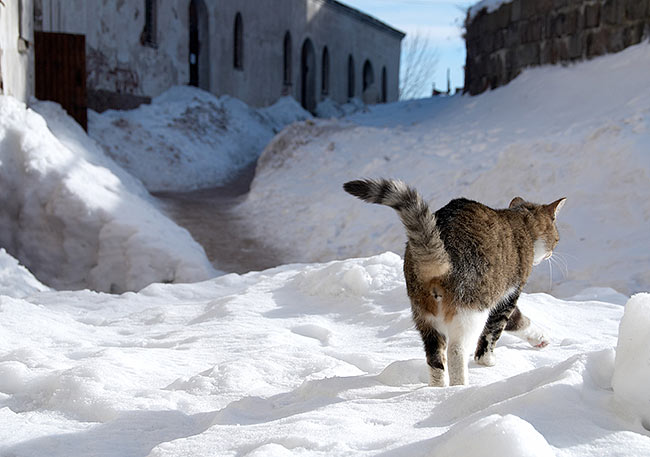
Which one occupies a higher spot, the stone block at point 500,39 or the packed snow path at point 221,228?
the stone block at point 500,39

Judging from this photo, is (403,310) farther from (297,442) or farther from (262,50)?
(262,50)

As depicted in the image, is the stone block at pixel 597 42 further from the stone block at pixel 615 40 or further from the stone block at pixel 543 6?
the stone block at pixel 543 6

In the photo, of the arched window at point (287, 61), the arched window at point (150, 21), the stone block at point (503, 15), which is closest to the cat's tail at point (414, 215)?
the stone block at point (503, 15)

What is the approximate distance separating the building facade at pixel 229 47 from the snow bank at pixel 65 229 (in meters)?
5.94

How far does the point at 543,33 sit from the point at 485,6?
2.03 meters

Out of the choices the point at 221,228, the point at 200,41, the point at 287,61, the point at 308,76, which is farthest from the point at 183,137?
the point at 308,76

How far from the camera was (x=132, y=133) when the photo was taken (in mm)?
14336

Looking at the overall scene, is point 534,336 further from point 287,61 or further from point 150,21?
point 287,61

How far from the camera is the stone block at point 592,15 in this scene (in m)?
9.89

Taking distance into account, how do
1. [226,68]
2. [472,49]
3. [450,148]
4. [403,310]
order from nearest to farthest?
[403,310], [450,148], [472,49], [226,68]

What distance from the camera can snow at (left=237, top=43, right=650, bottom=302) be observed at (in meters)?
6.68

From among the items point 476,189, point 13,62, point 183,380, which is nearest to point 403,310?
point 183,380

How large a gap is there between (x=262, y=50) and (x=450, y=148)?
1336cm

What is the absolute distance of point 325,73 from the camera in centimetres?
2805
